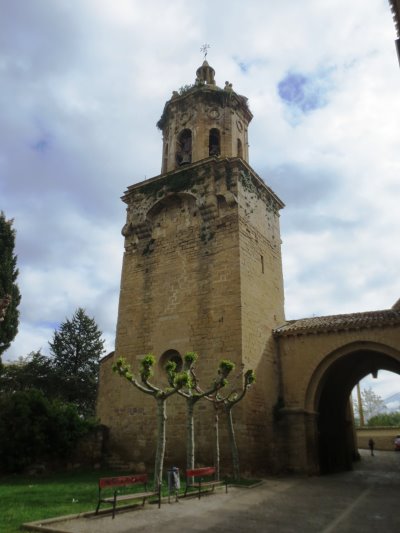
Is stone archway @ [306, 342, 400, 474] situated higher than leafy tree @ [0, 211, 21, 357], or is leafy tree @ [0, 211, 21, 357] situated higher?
leafy tree @ [0, 211, 21, 357]

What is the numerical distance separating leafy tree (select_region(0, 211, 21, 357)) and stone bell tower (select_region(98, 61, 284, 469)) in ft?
15.7

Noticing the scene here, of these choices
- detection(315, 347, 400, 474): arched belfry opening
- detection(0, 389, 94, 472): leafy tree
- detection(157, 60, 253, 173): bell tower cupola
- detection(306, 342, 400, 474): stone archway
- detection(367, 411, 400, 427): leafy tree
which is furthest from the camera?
detection(367, 411, 400, 427): leafy tree

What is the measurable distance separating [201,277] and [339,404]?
10.4 metres

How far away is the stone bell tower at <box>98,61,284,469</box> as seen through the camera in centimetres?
1530

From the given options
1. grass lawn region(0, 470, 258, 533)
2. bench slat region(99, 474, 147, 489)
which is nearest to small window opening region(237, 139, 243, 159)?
grass lawn region(0, 470, 258, 533)

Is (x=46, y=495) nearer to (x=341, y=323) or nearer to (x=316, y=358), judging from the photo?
(x=316, y=358)

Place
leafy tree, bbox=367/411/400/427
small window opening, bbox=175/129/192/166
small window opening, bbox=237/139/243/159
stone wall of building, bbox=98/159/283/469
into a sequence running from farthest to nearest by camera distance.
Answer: leafy tree, bbox=367/411/400/427
small window opening, bbox=237/139/243/159
small window opening, bbox=175/129/192/166
stone wall of building, bbox=98/159/283/469

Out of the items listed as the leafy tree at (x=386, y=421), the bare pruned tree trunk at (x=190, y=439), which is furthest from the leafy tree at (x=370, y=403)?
the bare pruned tree trunk at (x=190, y=439)

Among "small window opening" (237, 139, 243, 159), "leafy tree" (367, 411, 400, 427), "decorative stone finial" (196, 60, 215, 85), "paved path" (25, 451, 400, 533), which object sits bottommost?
"paved path" (25, 451, 400, 533)

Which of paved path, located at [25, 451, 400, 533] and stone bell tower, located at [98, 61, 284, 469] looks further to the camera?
stone bell tower, located at [98, 61, 284, 469]

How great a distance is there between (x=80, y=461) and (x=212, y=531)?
1041 centimetres

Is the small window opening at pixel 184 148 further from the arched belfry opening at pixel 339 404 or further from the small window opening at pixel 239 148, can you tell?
the arched belfry opening at pixel 339 404

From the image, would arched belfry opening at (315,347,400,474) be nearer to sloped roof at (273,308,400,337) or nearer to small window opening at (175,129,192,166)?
sloped roof at (273,308,400,337)

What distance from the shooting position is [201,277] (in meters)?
16.9
